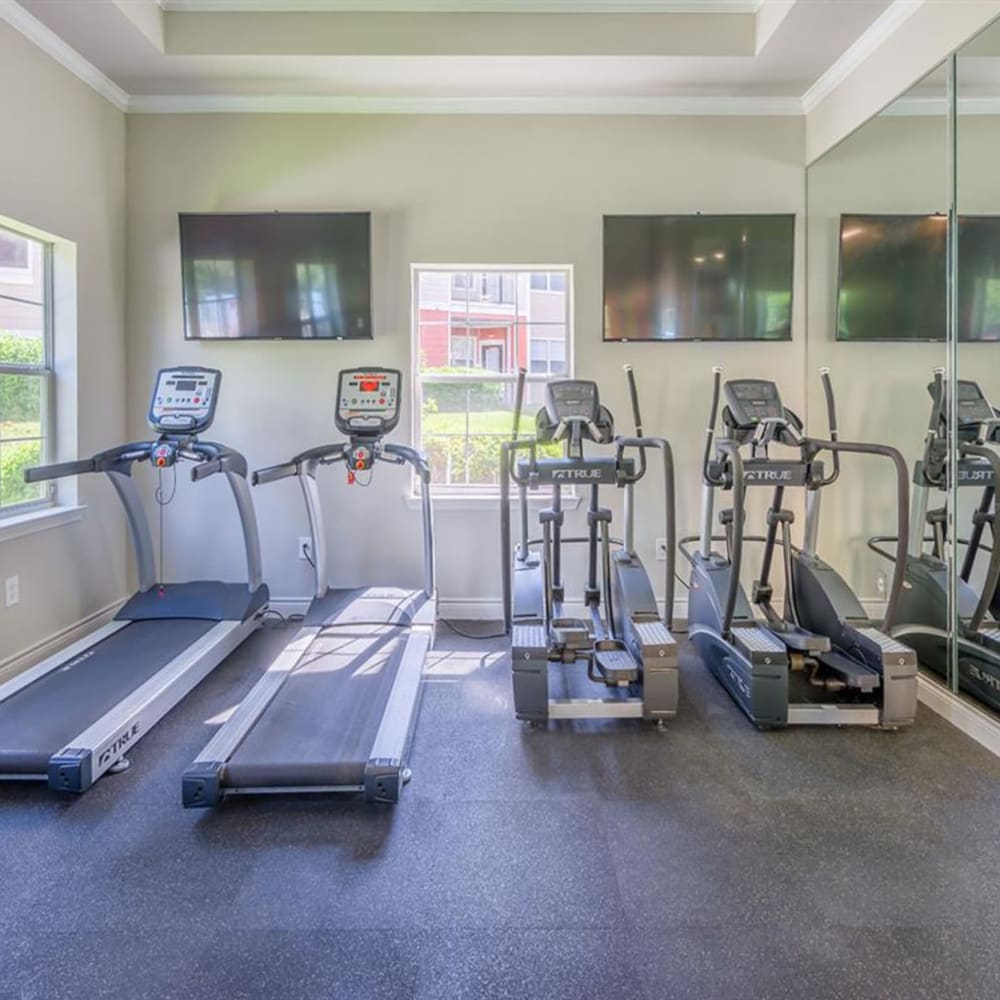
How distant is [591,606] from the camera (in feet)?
11.4

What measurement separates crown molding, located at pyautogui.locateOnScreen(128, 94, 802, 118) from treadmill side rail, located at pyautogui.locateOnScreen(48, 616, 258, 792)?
10.7 feet

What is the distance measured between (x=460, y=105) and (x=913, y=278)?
2.90m

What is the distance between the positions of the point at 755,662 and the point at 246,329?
3509 millimetres

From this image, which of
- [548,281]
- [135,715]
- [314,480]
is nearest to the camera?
[135,715]

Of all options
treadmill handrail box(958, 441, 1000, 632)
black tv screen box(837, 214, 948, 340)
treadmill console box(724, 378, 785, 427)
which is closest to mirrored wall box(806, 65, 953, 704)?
black tv screen box(837, 214, 948, 340)

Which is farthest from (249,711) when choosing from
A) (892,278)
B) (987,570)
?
(892,278)

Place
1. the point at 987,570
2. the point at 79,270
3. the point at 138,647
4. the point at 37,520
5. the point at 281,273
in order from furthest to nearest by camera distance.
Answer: the point at 281,273 → the point at 79,270 → the point at 37,520 → the point at 138,647 → the point at 987,570

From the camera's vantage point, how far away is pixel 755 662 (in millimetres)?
2719

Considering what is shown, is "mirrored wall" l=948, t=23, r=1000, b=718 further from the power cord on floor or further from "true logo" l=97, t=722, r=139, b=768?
"true logo" l=97, t=722, r=139, b=768

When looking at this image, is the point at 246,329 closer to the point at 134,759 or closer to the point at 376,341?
the point at 376,341

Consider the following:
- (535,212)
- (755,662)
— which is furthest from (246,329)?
(755,662)

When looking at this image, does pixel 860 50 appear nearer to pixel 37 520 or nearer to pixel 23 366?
pixel 23 366

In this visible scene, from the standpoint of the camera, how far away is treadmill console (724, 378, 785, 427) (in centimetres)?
317

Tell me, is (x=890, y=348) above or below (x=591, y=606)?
above
